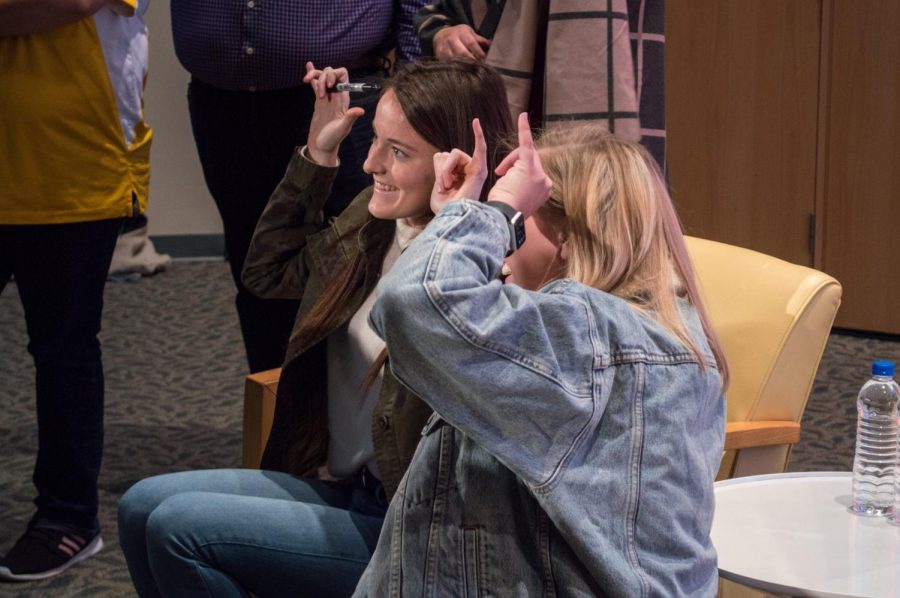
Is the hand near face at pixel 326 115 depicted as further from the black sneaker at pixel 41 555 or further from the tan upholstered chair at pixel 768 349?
the black sneaker at pixel 41 555

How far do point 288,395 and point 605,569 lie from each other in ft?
2.83

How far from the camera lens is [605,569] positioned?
1221 mm

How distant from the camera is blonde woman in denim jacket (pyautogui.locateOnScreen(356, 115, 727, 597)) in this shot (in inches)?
46.4

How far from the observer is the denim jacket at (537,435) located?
3.85 ft

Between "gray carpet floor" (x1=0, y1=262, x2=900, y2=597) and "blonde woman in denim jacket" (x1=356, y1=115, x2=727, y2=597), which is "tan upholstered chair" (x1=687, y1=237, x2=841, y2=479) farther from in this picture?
"gray carpet floor" (x1=0, y1=262, x2=900, y2=597)

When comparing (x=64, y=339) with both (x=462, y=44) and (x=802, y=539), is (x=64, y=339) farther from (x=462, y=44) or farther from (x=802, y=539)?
(x=802, y=539)

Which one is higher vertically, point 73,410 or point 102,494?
point 73,410

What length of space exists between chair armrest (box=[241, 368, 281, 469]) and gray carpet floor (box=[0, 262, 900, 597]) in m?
0.64

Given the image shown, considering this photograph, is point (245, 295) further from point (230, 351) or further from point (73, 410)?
point (230, 351)

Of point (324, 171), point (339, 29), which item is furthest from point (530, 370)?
point (339, 29)

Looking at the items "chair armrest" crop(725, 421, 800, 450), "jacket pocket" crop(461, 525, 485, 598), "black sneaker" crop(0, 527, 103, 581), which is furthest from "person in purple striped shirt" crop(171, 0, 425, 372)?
"jacket pocket" crop(461, 525, 485, 598)

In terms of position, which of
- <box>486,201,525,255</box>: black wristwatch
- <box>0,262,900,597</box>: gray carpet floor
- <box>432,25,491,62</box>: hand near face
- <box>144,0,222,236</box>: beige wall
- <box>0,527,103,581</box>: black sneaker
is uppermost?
<box>432,25,491,62</box>: hand near face

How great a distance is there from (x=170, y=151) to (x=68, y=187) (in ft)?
12.2

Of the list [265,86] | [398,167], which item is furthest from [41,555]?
[398,167]
